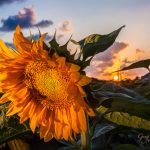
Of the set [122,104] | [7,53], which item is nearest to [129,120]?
[122,104]

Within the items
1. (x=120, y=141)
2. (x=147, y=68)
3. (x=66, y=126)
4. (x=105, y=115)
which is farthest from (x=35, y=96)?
(x=120, y=141)

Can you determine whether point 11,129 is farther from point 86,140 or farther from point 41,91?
point 86,140

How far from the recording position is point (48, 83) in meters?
2.17

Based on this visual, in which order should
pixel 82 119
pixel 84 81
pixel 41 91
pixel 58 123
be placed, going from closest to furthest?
pixel 84 81 → pixel 82 119 → pixel 58 123 → pixel 41 91

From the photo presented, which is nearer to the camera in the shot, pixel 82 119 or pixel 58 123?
pixel 82 119

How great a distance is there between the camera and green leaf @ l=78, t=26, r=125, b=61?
6.42 ft

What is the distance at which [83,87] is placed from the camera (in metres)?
1.89

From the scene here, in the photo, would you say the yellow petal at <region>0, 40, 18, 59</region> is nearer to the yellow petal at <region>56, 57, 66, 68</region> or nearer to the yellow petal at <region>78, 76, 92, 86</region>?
the yellow petal at <region>56, 57, 66, 68</region>

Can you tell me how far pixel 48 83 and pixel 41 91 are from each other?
0.29 feet

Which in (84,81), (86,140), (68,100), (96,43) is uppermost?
(96,43)

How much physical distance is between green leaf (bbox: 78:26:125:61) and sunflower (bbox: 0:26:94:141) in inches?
4.2

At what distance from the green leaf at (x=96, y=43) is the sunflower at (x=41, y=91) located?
4.2 inches

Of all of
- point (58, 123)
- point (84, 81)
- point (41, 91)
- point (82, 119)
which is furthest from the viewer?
point (41, 91)

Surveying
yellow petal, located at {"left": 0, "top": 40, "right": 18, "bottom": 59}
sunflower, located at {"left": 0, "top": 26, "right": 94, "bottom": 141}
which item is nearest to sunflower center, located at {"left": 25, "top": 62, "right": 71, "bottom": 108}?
Answer: sunflower, located at {"left": 0, "top": 26, "right": 94, "bottom": 141}
